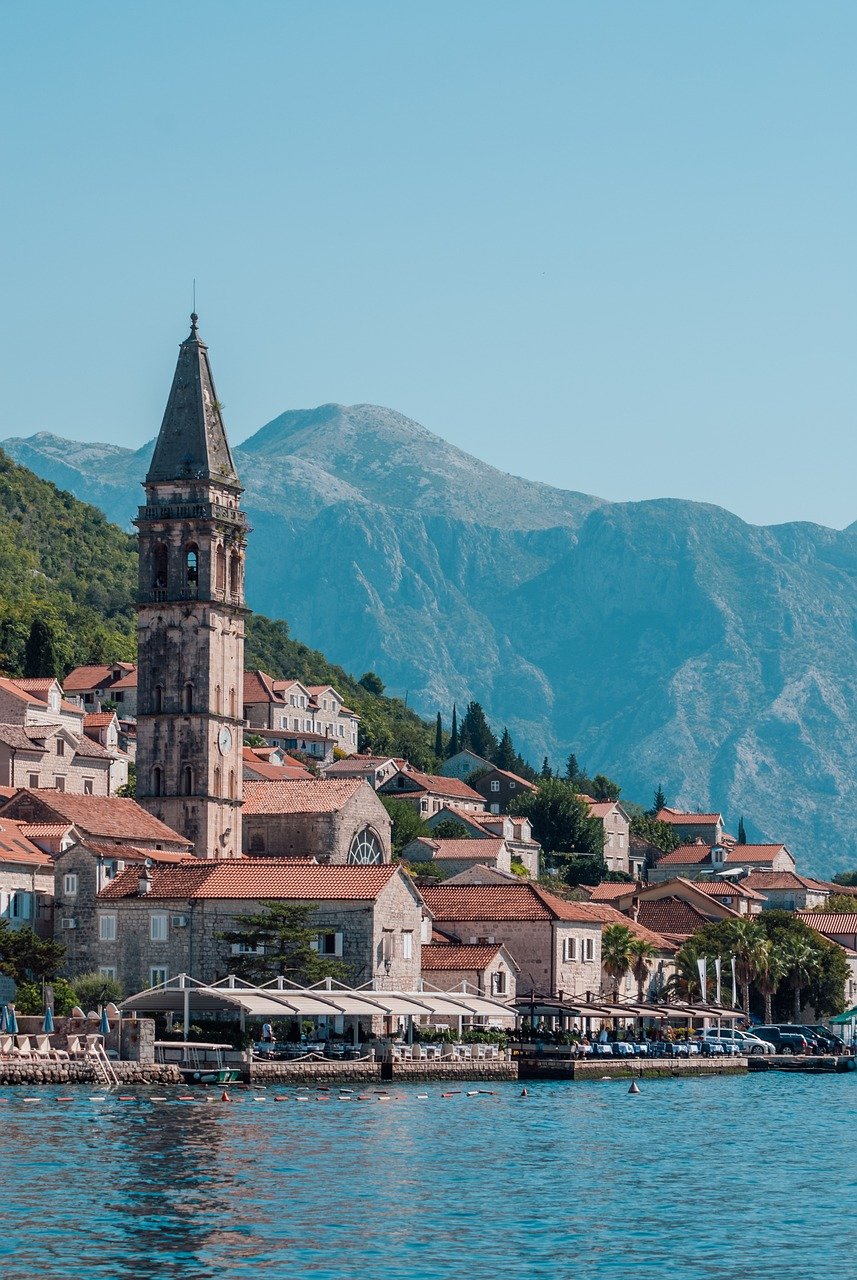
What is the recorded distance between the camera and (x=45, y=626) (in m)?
166

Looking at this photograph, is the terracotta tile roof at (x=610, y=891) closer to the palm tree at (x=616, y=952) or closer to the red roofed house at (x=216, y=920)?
the palm tree at (x=616, y=952)

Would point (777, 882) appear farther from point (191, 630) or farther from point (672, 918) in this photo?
point (191, 630)

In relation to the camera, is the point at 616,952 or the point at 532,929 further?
the point at 616,952

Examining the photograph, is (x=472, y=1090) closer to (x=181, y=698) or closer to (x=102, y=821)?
(x=102, y=821)

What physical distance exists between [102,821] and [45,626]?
204ft

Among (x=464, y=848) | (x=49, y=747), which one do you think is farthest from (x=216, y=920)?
(x=464, y=848)

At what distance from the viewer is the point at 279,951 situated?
299ft

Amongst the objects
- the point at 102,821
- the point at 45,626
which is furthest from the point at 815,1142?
the point at 45,626

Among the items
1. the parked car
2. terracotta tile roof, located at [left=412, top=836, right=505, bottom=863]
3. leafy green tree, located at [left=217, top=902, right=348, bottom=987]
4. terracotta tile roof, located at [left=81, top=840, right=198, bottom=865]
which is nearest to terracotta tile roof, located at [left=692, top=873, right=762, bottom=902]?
terracotta tile roof, located at [left=412, top=836, right=505, bottom=863]

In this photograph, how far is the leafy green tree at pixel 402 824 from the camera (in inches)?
6029

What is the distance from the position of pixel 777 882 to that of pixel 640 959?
213ft

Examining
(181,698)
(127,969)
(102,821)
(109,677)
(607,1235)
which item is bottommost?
(607,1235)

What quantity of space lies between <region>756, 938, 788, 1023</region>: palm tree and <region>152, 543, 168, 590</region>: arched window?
41.2m

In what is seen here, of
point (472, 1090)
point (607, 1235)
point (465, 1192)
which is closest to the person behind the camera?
point (607, 1235)
